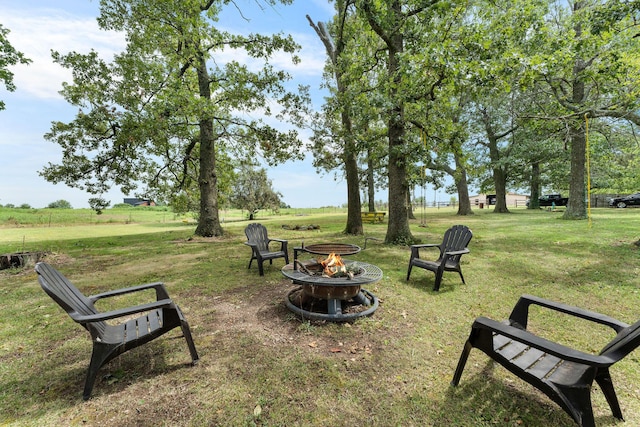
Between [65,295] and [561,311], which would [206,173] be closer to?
[65,295]

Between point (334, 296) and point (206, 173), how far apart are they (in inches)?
378

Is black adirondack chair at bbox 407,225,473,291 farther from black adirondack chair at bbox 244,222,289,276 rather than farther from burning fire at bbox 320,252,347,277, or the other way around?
black adirondack chair at bbox 244,222,289,276

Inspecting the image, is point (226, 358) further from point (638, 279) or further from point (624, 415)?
point (638, 279)

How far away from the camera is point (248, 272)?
18.7 feet

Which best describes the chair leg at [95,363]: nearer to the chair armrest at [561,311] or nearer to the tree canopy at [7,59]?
the chair armrest at [561,311]

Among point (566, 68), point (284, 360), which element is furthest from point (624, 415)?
point (566, 68)

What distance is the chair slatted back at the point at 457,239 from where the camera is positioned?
4.72m

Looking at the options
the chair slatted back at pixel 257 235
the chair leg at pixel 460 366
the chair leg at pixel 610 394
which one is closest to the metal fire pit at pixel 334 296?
the chair leg at pixel 460 366

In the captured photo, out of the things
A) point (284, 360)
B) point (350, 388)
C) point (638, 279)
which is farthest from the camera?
point (638, 279)

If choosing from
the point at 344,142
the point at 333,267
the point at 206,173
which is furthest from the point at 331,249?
the point at 206,173

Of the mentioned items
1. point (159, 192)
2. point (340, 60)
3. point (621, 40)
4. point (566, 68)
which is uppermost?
point (340, 60)

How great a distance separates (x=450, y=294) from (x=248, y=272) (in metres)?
3.87

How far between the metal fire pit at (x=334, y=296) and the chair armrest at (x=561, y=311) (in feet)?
4.62

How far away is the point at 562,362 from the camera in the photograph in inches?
79.4
